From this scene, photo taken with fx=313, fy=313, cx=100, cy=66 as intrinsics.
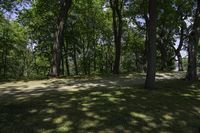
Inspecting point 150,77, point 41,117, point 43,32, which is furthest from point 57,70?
point 43,32

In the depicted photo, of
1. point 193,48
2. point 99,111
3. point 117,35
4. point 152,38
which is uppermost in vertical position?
point 117,35

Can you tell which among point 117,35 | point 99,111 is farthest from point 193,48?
point 117,35

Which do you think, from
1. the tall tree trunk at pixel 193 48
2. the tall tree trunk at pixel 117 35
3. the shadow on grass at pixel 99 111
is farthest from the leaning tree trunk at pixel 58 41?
the tall tree trunk at pixel 193 48

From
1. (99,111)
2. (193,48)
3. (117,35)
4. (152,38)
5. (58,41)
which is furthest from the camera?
(117,35)

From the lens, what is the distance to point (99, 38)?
50531 mm

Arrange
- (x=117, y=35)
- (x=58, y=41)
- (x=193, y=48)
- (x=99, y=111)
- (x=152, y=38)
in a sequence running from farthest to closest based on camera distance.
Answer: (x=117, y=35) → (x=58, y=41) → (x=193, y=48) → (x=152, y=38) → (x=99, y=111)

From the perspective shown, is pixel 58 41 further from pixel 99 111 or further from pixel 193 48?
pixel 99 111

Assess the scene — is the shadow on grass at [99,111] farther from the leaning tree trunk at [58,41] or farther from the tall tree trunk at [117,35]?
the tall tree trunk at [117,35]

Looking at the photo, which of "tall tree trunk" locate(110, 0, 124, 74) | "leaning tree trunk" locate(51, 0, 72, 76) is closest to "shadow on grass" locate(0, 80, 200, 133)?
"leaning tree trunk" locate(51, 0, 72, 76)

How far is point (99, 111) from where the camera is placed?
9.70 metres

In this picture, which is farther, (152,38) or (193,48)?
(193,48)

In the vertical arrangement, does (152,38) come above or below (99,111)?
above

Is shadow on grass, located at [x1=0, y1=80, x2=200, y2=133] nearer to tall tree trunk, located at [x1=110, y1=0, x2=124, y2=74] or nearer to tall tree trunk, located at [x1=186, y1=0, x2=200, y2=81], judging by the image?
tall tree trunk, located at [x1=186, y1=0, x2=200, y2=81]

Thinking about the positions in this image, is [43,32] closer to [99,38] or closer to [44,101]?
[99,38]
